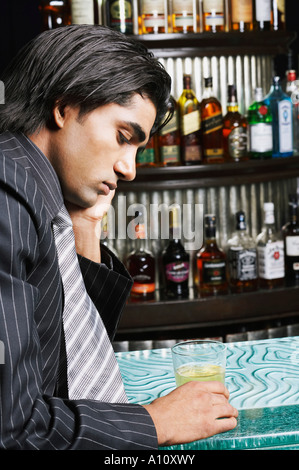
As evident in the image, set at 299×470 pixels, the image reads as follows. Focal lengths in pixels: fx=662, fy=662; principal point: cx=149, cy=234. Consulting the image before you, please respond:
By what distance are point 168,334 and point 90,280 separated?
1456 millimetres

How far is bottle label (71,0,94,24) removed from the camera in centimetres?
260

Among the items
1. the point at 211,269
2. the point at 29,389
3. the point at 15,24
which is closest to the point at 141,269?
the point at 211,269

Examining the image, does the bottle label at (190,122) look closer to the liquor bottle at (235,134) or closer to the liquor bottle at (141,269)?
the liquor bottle at (235,134)

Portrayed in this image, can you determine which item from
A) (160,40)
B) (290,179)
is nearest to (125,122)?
(160,40)

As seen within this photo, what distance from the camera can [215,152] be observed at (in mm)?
2697

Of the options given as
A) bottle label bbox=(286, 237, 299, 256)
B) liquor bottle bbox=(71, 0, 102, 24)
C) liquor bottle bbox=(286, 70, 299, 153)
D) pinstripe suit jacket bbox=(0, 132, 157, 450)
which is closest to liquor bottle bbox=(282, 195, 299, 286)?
bottle label bbox=(286, 237, 299, 256)

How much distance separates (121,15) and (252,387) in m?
1.88

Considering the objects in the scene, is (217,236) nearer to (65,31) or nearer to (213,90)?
(213,90)

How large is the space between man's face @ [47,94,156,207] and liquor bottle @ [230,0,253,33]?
5.56 ft

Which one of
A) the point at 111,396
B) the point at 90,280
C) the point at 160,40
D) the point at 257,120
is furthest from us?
the point at 257,120

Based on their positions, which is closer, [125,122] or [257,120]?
[125,122]

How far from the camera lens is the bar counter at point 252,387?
944 millimetres

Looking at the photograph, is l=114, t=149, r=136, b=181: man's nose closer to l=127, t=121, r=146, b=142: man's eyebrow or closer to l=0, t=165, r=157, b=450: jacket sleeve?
l=127, t=121, r=146, b=142: man's eyebrow

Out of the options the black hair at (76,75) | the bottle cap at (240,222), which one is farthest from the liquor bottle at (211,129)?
the black hair at (76,75)
